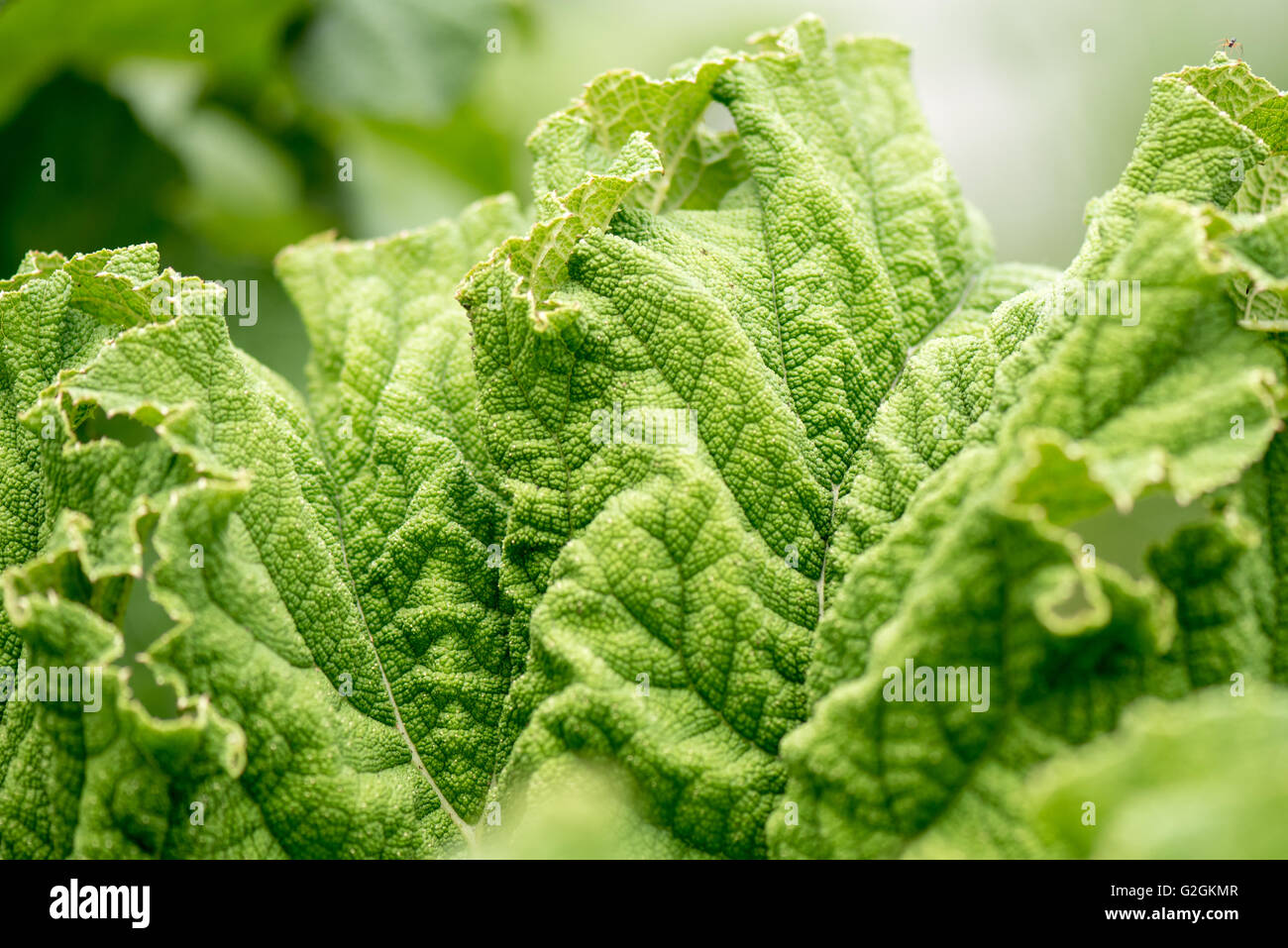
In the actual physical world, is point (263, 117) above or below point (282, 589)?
above

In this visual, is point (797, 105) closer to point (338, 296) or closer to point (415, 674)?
point (338, 296)

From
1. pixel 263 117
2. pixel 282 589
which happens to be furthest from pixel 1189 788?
pixel 263 117

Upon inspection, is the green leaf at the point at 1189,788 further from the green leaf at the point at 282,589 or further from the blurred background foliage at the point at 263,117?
the blurred background foliage at the point at 263,117

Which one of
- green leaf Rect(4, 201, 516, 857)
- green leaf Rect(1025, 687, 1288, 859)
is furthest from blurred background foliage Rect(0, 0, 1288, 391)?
green leaf Rect(1025, 687, 1288, 859)

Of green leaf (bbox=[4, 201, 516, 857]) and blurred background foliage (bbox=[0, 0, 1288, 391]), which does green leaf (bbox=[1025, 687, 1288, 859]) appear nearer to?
green leaf (bbox=[4, 201, 516, 857])

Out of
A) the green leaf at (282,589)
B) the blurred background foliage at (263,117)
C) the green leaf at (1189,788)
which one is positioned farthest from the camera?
the blurred background foliage at (263,117)

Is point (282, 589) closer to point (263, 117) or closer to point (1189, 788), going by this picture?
point (1189, 788)

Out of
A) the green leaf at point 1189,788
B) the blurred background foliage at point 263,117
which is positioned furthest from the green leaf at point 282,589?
the blurred background foliage at point 263,117

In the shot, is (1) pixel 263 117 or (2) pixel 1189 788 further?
(1) pixel 263 117

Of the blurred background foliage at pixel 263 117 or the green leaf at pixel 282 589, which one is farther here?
the blurred background foliage at pixel 263 117

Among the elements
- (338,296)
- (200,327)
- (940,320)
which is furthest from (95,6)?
(940,320)
